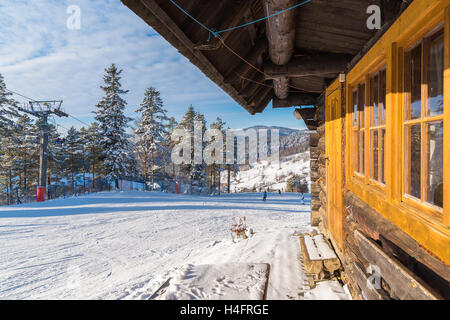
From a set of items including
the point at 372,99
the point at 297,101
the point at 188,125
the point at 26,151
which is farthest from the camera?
the point at 188,125

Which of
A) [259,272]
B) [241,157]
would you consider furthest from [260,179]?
[259,272]

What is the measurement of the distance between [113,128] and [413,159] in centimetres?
2719

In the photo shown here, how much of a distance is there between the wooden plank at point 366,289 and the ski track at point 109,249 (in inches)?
47.3

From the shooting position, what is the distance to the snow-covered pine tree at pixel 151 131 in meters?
29.4

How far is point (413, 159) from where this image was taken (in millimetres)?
2010

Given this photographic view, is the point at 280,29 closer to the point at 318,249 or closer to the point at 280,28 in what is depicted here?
the point at 280,28

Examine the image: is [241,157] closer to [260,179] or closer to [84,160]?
[84,160]

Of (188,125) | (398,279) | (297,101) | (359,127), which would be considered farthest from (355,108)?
(188,125)

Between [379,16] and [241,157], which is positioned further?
[241,157]

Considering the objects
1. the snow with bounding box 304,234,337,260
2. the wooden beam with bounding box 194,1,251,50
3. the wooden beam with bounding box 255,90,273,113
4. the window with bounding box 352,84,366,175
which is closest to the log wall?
the window with bounding box 352,84,366,175

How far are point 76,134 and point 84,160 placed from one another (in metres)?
4.67

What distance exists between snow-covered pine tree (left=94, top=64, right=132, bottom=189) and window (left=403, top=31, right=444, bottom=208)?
26.3 m

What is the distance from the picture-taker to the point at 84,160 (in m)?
32.8
